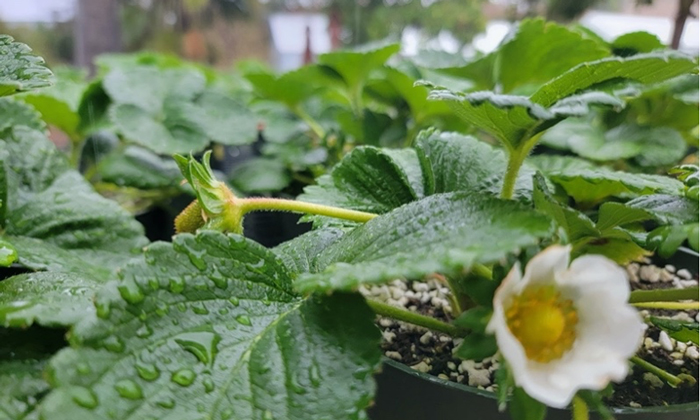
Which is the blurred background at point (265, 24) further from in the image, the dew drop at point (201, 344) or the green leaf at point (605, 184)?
the dew drop at point (201, 344)

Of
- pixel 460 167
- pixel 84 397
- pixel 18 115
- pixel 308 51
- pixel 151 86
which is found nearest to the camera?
pixel 84 397

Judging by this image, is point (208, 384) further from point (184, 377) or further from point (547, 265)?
point (547, 265)

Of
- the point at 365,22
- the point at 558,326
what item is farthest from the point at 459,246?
the point at 365,22

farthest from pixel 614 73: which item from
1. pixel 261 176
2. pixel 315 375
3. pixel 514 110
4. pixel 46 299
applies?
pixel 261 176

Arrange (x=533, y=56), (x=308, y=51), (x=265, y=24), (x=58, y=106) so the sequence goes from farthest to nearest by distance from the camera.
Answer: (x=265, y=24) → (x=308, y=51) → (x=58, y=106) → (x=533, y=56)

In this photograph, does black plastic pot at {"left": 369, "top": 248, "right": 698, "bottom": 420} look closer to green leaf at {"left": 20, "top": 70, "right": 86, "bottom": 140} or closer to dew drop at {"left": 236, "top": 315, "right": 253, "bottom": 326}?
dew drop at {"left": 236, "top": 315, "right": 253, "bottom": 326}

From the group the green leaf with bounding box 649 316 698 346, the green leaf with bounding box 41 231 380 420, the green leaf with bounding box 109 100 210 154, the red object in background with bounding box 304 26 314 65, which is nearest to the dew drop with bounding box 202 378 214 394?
the green leaf with bounding box 41 231 380 420
